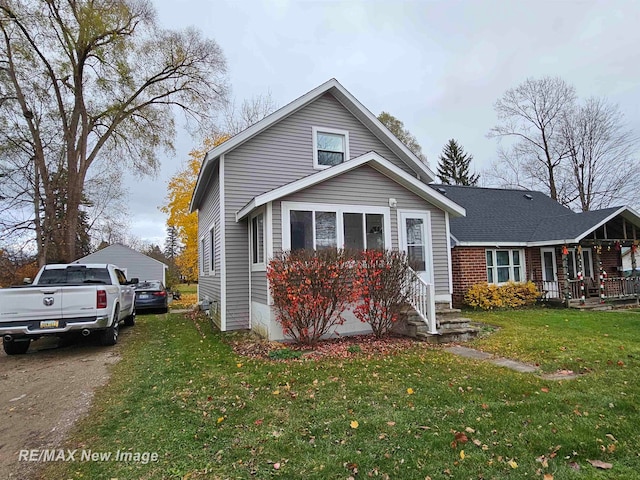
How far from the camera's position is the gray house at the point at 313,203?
8.13m

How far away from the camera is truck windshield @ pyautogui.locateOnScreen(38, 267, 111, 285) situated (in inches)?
344

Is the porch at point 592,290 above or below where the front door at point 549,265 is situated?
below

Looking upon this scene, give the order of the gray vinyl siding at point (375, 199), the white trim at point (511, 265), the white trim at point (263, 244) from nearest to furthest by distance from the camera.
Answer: the white trim at point (263, 244) < the gray vinyl siding at point (375, 199) < the white trim at point (511, 265)

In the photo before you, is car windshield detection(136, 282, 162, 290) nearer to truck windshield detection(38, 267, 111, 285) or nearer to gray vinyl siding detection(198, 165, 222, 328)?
gray vinyl siding detection(198, 165, 222, 328)

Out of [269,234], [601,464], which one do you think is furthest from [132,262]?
[601,464]

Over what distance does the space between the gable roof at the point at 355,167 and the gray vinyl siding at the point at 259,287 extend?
4.95 feet

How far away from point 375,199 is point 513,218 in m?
10.7

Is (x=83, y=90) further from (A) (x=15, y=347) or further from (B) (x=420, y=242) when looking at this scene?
(B) (x=420, y=242)

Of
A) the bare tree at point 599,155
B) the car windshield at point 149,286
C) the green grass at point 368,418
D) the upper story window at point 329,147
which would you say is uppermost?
the bare tree at point 599,155

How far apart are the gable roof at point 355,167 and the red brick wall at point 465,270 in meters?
4.30

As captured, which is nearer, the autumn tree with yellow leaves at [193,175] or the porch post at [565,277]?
the porch post at [565,277]

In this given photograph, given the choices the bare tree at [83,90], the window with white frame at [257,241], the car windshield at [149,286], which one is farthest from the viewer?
the bare tree at [83,90]

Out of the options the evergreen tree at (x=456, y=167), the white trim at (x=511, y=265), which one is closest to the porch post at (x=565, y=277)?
the white trim at (x=511, y=265)

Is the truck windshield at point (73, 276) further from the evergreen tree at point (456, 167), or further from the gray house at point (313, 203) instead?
the evergreen tree at point (456, 167)
